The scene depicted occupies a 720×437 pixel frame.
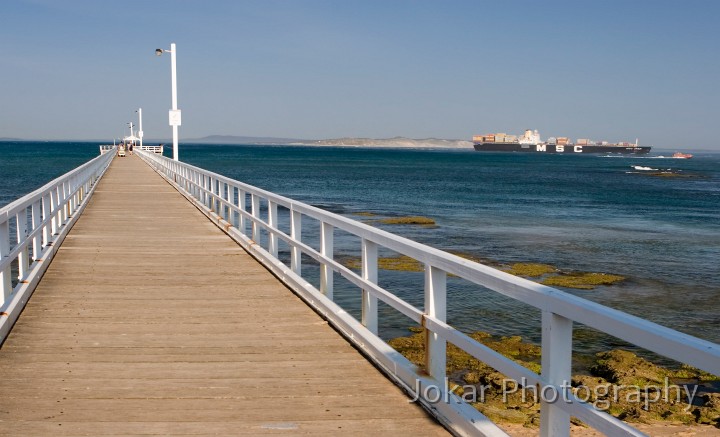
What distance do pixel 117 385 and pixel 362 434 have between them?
1880 mm

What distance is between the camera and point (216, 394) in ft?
17.2

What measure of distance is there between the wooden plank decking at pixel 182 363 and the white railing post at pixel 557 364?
113 cm

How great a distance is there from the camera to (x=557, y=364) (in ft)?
11.3

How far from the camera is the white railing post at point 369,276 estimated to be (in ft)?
20.4

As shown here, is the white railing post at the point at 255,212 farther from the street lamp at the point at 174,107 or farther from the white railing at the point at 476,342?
the street lamp at the point at 174,107

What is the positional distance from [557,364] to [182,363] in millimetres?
3413

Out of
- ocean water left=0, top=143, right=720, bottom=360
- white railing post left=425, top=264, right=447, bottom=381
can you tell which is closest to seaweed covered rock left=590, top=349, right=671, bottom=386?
ocean water left=0, top=143, right=720, bottom=360

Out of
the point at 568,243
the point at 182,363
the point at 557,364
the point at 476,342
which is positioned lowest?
the point at 568,243

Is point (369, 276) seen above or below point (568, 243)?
above

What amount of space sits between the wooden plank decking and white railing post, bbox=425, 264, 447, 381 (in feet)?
0.97

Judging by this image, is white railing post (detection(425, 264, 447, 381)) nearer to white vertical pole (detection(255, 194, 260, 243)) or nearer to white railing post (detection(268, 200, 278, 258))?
white railing post (detection(268, 200, 278, 258))

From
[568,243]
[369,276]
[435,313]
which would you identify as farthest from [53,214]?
[568,243]

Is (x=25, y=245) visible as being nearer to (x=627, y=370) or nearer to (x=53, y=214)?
(x=53, y=214)

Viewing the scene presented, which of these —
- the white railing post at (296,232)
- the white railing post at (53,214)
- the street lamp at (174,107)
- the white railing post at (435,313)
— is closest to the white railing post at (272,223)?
the white railing post at (296,232)
